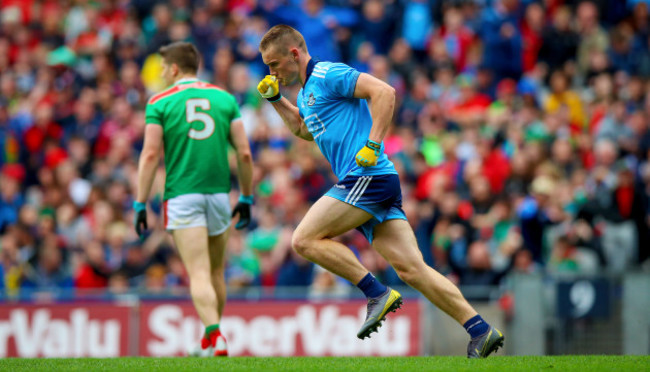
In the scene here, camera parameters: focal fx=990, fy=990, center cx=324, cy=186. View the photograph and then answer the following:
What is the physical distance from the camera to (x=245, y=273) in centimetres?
1303

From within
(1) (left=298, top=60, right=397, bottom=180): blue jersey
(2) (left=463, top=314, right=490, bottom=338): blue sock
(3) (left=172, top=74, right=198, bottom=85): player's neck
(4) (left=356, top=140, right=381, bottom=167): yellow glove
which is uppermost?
(3) (left=172, top=74, right=198, bottom=85): player's neck

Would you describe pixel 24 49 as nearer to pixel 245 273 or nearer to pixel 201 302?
pixel 245 273

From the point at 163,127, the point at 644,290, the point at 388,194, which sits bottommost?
the point at 644,290

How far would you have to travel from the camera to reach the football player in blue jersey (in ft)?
22.4

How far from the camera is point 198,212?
27.3ft

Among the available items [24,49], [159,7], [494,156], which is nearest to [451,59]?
[494,156]

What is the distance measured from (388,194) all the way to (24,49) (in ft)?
44.2

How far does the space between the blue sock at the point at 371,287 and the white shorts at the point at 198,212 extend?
192cm

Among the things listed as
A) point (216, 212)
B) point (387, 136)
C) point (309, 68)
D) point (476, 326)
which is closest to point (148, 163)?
point (216, 212)

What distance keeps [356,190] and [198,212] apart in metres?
1.93

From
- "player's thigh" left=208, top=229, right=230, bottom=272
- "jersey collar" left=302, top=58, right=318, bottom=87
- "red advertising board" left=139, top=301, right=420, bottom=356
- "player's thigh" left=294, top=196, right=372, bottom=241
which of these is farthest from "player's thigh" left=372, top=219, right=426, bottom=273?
"red advertising board" left=139, top=301, right=420, bottom=356

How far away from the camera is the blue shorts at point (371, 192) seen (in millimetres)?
6902

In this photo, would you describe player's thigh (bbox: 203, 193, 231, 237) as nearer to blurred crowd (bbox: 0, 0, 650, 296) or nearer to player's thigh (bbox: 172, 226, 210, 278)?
player's thigh (bbox: 172, 226, 210, 278)

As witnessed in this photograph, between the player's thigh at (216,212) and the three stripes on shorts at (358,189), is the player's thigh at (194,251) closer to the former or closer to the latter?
the player's thigh at (216,212)
